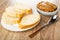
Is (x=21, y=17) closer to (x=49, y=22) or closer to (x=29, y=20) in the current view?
(x=29, y=20)

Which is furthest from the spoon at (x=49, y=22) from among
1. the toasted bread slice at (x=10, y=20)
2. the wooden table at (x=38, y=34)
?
the toasted bread slice at (x=10, y=20)

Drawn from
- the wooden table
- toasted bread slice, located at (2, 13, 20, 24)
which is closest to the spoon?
the wooden table

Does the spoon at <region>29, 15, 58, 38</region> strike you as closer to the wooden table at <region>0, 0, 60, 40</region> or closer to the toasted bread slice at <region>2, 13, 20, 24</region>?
the wooden table at <region>0, 0, 60, 40</region>

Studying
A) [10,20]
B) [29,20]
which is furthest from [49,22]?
[10,20]

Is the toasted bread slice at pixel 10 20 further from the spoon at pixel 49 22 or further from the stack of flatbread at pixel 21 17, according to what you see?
the spoon at pixel 49 22

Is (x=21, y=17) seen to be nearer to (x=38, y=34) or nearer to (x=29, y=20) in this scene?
(x=29, y=20)

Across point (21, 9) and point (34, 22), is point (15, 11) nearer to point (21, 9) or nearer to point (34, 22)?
point (21, 9)
